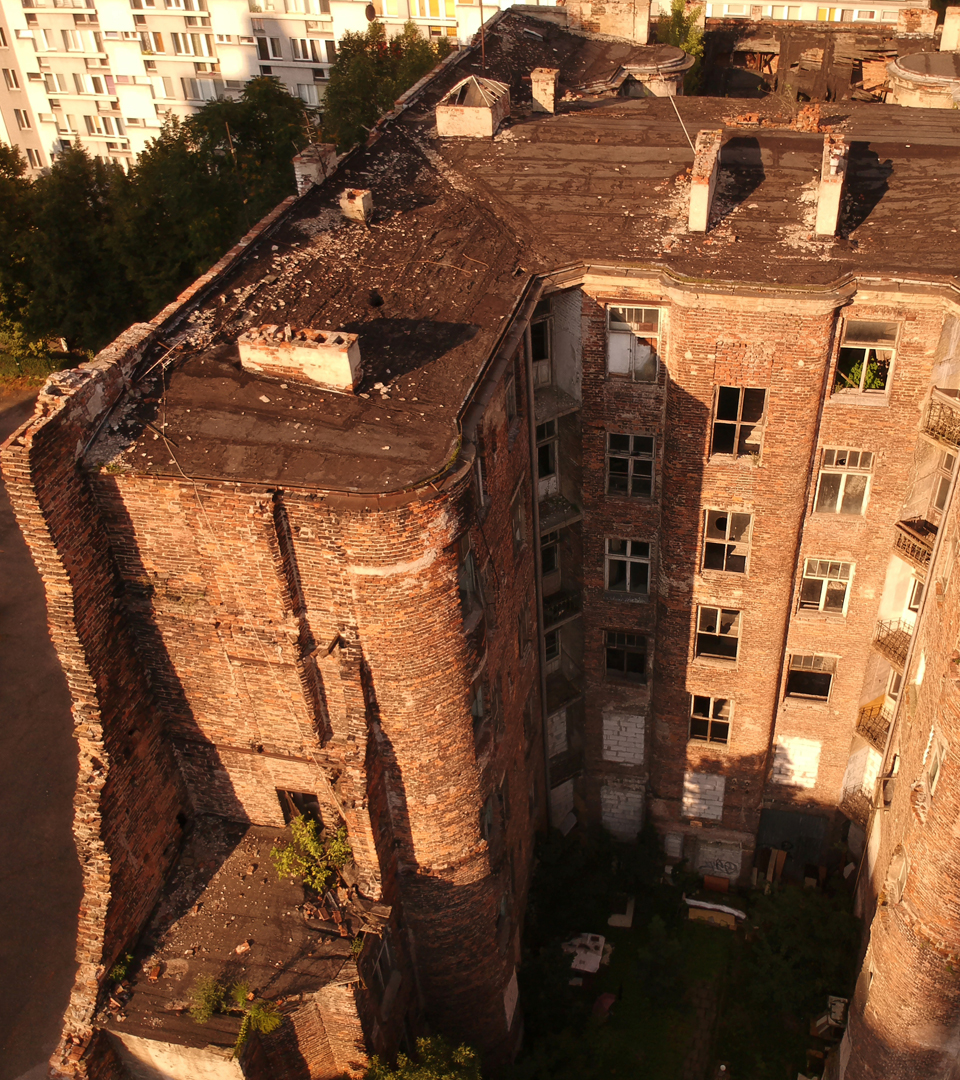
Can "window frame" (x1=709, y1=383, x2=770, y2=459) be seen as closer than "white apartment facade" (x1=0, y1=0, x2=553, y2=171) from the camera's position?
Yes

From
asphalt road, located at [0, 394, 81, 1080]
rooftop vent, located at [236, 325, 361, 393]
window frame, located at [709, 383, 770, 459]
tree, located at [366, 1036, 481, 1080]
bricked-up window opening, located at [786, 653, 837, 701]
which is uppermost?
rooftop vent, located at [236, 325, 361, 393]

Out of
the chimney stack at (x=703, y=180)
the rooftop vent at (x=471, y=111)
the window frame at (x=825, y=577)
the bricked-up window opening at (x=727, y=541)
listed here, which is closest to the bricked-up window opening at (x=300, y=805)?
the bricked-up window opening at (x=727, y=541)

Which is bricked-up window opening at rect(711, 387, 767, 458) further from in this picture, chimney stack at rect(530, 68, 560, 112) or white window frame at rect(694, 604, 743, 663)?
chimney stack at rect(530, 68, 560, 112)

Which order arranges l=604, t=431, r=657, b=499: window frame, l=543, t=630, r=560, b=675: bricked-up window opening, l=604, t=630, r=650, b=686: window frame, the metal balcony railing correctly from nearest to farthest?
l=604, t=431, r=657, b=499: window frame → the metal balcony railing → l=604, t=630, r=650, b=686: window frame → l=543, t=630, r=560, b=675: bricked-up window opening

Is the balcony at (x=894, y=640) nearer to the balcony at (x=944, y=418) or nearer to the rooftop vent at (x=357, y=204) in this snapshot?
the balcony at (x=944, y=418)

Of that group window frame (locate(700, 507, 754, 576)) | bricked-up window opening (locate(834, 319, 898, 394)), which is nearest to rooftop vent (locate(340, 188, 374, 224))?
window frame (locate(700, 507, 754, 576))

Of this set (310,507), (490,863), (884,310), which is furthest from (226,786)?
(884,310)

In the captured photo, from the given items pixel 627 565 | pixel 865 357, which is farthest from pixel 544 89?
pixel 627 565
